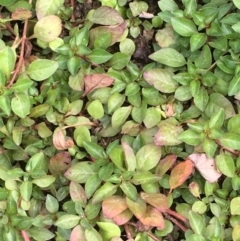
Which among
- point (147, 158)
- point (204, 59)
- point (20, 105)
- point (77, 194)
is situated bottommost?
point (77, 194)

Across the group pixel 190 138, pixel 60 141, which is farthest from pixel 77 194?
pixel 190 138

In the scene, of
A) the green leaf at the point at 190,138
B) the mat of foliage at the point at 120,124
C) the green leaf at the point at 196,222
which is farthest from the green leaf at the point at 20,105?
the green leaf at the point at 196,222

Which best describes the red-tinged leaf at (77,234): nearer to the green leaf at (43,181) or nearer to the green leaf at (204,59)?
the green leaf at (43,181)

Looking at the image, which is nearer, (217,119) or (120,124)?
(217,119)

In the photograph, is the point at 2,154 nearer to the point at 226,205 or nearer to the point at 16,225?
the point at 16,225

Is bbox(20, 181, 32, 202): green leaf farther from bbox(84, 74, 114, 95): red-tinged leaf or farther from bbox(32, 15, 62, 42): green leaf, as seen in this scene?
bbox(32, 15, 62, 42): green leaf

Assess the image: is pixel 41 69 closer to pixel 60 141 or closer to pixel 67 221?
pixel 60 141
